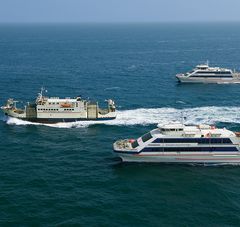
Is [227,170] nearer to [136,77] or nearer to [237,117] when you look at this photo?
[237,117]

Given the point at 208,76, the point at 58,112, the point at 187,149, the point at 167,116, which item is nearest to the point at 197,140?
the point at 187,149

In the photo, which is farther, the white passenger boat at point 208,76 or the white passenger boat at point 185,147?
the white passenger boat at point 208,76

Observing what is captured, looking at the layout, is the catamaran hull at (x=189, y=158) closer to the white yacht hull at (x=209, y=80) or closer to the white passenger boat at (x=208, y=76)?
the white passenger boat at (x=208, y=76)

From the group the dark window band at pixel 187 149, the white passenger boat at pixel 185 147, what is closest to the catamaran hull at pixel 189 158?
the white passenger boat at pixel 185 147

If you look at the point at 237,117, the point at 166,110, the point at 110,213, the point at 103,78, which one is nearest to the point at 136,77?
the point at 103,78

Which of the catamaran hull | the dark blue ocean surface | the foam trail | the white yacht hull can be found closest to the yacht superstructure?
the foam trail

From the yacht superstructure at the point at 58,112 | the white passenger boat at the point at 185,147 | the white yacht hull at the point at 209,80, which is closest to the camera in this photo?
the white passenger boat at the point at 185,147
